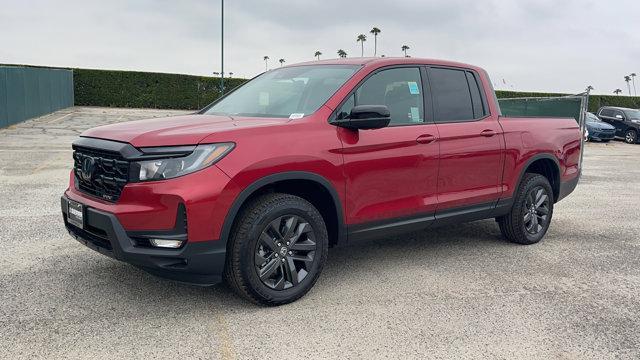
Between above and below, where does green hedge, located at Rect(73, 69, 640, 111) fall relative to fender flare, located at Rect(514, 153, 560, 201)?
above

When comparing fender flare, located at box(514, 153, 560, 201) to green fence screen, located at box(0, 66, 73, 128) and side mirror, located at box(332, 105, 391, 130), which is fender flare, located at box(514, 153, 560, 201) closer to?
side mirror, located at box(332, 105, 391, 130)

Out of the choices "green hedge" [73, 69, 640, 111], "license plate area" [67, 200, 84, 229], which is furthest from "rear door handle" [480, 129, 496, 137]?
"green hedge" [73, 69, 640, 111]

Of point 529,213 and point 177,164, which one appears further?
point 529,213

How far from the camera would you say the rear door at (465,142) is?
15.8 ft

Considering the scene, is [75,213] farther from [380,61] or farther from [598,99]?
[598,99]

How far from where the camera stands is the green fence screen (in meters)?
19.5

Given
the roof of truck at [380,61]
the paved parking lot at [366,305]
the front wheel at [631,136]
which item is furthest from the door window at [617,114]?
the roof of truck at [380,61]

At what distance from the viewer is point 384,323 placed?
3.68 meters

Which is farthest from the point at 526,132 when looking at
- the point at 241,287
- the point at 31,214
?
the point at 31,214

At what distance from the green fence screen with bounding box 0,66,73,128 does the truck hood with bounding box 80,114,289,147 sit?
17.7 meters

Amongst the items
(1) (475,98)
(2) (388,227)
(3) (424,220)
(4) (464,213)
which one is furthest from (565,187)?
(2) (388,227)

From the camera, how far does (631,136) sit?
24641mm

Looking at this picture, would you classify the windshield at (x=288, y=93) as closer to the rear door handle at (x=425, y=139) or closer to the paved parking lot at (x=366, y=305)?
the rear door handle at (x=425, y=139)

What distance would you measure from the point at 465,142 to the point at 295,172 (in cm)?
184
